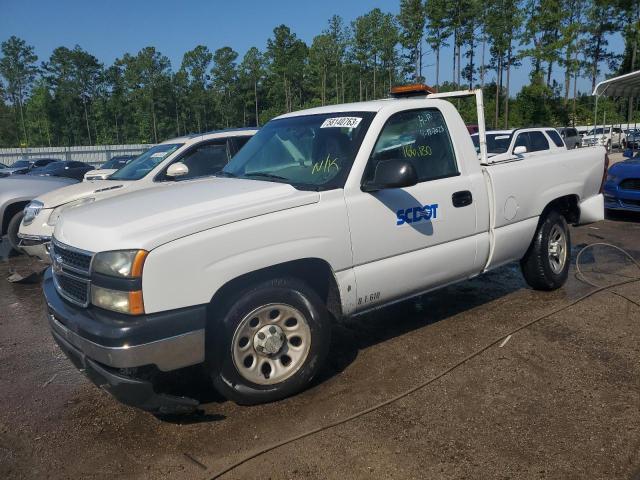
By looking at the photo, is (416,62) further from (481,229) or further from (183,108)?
(481,229)

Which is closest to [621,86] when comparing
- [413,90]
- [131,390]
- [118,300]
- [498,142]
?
[498,142]

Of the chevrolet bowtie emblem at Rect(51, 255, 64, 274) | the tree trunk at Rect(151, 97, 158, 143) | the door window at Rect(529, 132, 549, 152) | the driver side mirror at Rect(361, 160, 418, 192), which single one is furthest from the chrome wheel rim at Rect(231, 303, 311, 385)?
the tree trunk at Rect(151, 97, 158, 143)

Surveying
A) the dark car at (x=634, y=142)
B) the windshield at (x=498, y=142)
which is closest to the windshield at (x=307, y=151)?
the windshield at (x=498, y=142)

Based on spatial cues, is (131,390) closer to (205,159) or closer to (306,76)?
(205,159)

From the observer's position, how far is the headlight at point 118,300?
2.78 m

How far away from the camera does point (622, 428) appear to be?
9.72ft

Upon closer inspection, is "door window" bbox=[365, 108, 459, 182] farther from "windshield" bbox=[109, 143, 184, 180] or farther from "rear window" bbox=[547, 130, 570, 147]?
"rear window" bbox=[547, 130, 570, 147]

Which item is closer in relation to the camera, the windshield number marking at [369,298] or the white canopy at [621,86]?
the windshield number marking at [369,298]

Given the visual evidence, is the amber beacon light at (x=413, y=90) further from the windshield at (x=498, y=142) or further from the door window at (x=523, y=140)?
the door window at (x=523, y=140)

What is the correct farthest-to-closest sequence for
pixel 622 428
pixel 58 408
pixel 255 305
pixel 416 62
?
pixel 416 62, pixel 58 408, pixel 255 305, pixel 622 428

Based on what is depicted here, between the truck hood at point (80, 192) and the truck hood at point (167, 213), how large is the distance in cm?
321

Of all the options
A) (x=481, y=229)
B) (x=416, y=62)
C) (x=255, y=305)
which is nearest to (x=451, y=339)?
(x=481, y=229)

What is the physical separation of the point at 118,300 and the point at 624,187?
9323mm

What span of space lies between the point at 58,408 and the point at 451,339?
9.63ft
